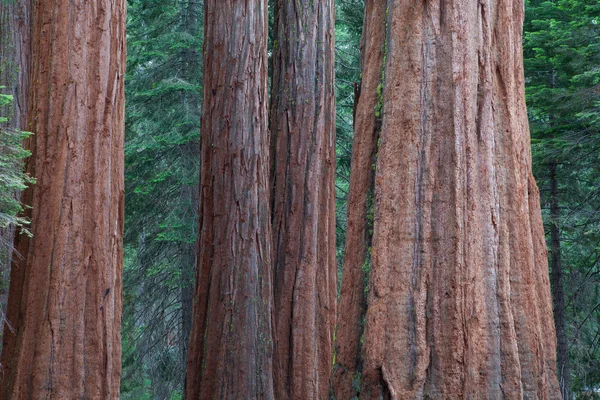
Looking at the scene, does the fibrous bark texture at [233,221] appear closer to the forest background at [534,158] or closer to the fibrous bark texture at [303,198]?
the fibrous bark texture at [303,198]

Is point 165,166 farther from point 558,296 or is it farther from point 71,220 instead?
point 71,220

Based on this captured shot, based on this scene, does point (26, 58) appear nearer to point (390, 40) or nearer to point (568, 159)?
point (390, 40)

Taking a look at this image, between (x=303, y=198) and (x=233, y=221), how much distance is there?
4.41ft

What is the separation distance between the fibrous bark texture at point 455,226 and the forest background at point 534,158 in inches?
293

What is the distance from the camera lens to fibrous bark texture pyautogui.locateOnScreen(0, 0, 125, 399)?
5.61m

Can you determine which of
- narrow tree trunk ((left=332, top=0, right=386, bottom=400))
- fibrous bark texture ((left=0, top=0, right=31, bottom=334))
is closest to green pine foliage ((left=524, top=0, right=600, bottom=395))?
narrow tree trunk ((left=332, top=0, right=386, bottom=400))

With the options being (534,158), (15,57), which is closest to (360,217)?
(15,57)

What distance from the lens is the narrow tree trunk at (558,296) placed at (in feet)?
39.5

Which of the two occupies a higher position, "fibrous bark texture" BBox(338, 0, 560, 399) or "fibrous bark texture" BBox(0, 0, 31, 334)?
"fibrous bark texture" BBox(0, 0, 31, 334)

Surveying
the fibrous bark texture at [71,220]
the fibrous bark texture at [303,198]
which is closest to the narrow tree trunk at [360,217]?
the fibrous bark texture at [71,220]

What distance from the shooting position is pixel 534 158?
12180mm

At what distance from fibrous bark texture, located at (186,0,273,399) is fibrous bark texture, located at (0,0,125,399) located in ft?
7.67

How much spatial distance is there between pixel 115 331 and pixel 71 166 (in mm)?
1409

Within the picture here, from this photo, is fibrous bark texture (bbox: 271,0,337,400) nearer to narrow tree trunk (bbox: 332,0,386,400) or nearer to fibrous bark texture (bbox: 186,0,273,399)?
fibrous bark texture (bbox: 186,0,273,399)
